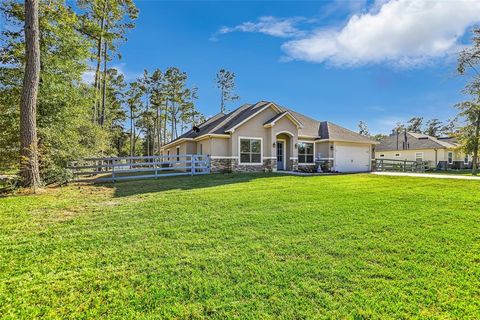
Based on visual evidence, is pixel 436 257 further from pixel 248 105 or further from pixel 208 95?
pixel 208 95

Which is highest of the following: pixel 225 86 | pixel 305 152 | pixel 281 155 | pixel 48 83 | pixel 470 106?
pixel 225 86

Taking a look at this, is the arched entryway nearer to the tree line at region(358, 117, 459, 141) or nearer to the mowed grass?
the mowed grass

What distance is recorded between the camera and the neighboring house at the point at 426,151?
30016 mm

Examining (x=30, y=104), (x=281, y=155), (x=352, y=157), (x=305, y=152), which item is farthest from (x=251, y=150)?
(x=30, y=104)

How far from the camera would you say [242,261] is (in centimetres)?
384

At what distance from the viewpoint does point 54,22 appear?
12.0m

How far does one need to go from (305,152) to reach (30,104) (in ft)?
55.6

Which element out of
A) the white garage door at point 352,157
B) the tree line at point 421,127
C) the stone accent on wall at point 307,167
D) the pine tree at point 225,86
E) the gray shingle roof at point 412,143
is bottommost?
the stone accent on wall at point 307,167

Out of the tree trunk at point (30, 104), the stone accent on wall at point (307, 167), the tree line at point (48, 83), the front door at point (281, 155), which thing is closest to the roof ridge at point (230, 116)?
the front door at point (281, 155)

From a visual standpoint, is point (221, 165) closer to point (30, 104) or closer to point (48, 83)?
point (48, 83)

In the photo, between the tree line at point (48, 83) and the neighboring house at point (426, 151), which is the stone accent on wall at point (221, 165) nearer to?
the tree line at point (48, 83)

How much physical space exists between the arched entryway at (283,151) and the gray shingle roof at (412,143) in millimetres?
22560

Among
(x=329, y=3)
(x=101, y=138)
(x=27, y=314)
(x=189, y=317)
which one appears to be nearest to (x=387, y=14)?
(x=329, y=3)

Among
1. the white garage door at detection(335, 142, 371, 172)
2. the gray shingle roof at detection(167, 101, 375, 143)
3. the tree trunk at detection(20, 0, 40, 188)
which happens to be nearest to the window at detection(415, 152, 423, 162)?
the white garage door at detection(335, 142, 371, 172)
